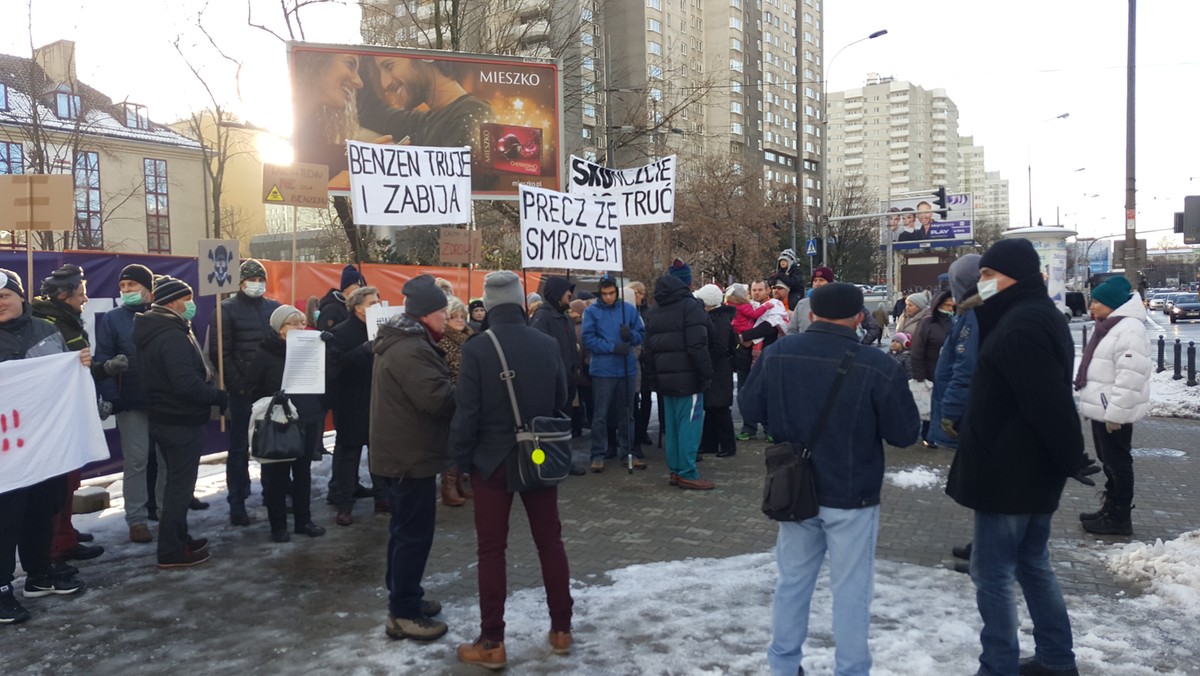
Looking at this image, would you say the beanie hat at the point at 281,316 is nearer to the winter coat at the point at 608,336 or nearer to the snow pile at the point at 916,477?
the winter coat at the point at 608,336

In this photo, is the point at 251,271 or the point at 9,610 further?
the point at 251,271

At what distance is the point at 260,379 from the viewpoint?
6742 millimetres

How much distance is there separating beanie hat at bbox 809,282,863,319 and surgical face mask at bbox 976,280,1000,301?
718mm

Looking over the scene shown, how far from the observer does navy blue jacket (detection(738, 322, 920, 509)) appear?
11.9ft

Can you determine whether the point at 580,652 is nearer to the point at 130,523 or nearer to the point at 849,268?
the point at 130,523

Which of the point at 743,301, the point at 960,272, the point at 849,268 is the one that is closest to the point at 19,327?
the point at 960,272

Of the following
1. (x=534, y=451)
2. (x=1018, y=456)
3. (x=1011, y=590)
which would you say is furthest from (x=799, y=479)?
(x=534, y=451)

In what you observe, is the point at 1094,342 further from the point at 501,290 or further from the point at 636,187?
the point at 636,187

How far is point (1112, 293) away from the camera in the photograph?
245 inches

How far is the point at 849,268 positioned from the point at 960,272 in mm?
56391

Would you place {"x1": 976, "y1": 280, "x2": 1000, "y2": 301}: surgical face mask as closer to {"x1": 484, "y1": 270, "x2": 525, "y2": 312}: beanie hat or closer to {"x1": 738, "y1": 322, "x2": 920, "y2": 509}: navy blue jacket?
{"x1": 738, "y1": 322, "x2": 920, "y2": 509}: navy blue jacket

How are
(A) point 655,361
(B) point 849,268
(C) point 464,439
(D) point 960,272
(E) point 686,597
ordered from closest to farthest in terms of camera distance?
1. (C) point 464,439
2. (E) point 686,597
3. (D) point 960,272
4. (A) point 655,361
5. (B) point 849,268

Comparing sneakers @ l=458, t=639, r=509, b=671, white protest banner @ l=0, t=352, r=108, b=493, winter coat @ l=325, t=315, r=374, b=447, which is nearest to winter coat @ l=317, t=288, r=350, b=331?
winter coat @ l=325, t=315, r=374, b=447

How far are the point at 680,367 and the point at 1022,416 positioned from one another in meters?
4.29
